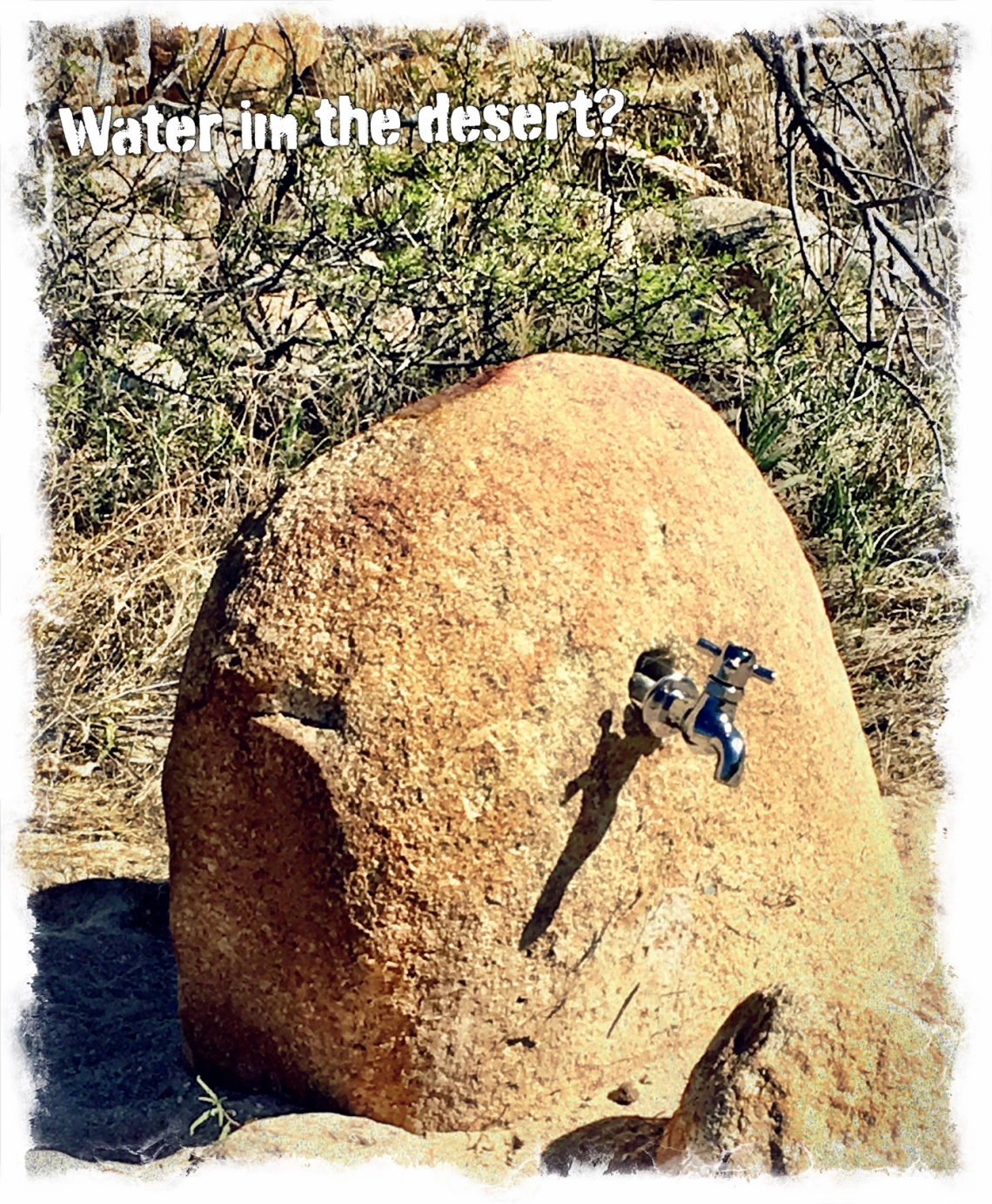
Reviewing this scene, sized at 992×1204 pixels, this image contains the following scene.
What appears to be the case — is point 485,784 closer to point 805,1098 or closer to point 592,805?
point 592,805

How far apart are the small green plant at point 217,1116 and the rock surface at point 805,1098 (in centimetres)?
66

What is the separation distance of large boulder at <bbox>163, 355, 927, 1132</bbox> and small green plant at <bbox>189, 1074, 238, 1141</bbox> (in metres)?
0.07

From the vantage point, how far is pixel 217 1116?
7.64 feet

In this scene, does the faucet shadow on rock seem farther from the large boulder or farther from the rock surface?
the rock surface

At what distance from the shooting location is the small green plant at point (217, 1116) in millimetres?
2189

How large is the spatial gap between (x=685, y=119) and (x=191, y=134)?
3.57m

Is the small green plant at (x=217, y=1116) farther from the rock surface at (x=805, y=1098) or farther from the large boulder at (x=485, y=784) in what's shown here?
the rock surface at (x=805, y=1098)

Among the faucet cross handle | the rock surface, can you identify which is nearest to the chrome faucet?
the faucet cross handle

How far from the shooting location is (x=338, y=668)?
2.11m

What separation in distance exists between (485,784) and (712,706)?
0.35 metres

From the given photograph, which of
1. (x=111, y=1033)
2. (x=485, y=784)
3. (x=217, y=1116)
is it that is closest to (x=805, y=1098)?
(x=485, y=784)

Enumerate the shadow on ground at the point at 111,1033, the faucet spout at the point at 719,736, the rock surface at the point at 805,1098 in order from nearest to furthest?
the rock surface at the point at 805,1098
the faucet spout at the point at 719,736
the shadow on ground at the point at 111,1033

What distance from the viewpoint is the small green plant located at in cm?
219

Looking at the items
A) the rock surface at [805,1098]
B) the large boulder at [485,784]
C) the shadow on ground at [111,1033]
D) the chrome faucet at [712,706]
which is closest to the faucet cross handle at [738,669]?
the chrome faucet at [712,706]
